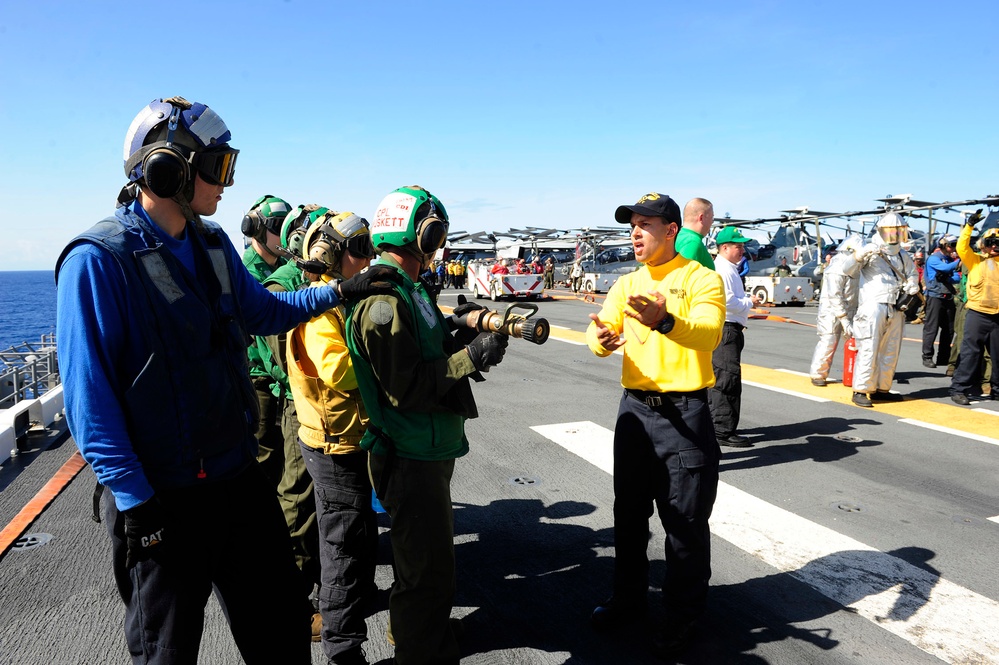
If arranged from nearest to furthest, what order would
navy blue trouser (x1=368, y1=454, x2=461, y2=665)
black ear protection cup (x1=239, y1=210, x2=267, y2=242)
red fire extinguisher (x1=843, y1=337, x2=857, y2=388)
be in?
navy blue trouser (x1=368, y1=454, x2=461, y2=665), black ear protection cup (x1=239, y1=210, x2=267, y2=242), red fire extinguisher (x1=843, y1=337, x2=857, y2=388)

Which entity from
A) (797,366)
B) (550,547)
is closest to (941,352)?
(797,366)

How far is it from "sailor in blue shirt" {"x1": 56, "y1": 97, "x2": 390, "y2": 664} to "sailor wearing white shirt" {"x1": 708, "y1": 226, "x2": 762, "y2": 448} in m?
4.66

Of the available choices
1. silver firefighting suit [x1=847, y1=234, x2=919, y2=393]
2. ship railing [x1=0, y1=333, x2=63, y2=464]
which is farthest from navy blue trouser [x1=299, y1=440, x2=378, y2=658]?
silver firefighting suit [x1=847, y1=234, x2=919, y2=393]

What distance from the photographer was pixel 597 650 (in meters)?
3.05

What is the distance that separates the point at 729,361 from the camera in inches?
239

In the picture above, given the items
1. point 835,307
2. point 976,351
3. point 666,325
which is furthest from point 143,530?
point 976,351

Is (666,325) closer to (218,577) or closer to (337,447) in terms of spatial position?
(337,447)

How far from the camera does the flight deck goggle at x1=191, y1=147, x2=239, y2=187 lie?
216cm

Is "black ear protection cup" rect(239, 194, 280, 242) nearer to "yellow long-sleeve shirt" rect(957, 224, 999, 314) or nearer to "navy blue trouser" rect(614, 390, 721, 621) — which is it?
"navy blue trouser" rect(614, 390, 721, 621)

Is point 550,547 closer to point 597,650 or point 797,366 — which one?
point 597,650

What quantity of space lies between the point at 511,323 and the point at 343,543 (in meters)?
1.38

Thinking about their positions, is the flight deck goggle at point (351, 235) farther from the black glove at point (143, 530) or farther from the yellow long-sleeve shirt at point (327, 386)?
the black glove at point (143, 530)

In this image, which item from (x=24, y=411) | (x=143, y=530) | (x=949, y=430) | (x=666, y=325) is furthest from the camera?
(x=949, y=430)

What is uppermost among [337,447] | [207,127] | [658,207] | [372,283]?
[207,127]
